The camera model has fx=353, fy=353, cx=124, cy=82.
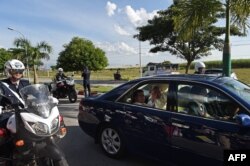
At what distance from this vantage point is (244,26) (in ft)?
35.7

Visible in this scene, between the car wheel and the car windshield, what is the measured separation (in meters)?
1.94

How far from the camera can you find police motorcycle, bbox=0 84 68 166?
3908 millimetres

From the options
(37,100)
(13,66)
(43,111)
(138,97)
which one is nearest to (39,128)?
(43,111)

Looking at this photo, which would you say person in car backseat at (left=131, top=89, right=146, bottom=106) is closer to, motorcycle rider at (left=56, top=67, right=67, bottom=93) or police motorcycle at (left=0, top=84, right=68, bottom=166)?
police motorcycle at (left=0, top=84, right=68, bottom=166)

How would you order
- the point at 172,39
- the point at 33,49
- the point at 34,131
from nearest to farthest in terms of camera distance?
the point at 34,131 < the point at 172,39 < the point at 33,49

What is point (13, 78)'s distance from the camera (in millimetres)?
5391

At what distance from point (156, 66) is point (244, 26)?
27798 millimetres

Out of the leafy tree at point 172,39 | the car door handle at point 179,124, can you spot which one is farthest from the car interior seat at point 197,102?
the leafy tree at point 172,39

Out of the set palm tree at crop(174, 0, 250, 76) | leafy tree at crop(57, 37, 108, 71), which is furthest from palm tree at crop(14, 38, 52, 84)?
palm tree at crop(174, 0, 250, 76)

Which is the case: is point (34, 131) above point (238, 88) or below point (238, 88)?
below

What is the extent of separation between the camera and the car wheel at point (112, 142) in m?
5.84

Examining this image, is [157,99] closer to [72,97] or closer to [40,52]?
[72,97]

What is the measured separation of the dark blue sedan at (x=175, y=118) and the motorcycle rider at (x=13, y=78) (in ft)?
4.90

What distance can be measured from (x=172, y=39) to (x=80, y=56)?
3281cm
